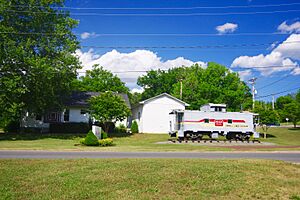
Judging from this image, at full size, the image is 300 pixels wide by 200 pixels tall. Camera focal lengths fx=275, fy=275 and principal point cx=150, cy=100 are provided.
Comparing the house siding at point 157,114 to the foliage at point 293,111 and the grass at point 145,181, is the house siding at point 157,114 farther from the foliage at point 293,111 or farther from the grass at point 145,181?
the grass at point 145,181

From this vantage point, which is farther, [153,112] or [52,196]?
[153,112]

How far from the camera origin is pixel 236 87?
59531 millimetres

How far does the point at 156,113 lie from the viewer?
42.3 metres

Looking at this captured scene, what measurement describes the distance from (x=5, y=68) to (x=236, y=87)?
4588 centimetres

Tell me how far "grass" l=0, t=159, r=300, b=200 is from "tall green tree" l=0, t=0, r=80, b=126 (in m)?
19.2

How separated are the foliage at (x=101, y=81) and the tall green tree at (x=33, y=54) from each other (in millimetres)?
34329

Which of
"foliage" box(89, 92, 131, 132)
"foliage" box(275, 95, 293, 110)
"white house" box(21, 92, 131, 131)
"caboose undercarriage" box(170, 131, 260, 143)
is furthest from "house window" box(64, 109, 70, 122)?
"foliage" box(275, 95, 293, 110)

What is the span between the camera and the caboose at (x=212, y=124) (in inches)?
1224

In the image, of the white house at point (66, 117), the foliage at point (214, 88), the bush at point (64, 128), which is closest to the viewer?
the bush at point (64, 128)

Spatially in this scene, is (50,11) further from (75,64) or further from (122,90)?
(122,90)

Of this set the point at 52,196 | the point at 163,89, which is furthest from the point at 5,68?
the point at 163,89

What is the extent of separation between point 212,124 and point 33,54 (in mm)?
21545

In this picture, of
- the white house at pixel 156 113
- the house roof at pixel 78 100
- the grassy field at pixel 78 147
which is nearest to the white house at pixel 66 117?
the house roof at pixel 78 100

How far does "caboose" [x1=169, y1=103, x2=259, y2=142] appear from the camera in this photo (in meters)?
31.1
